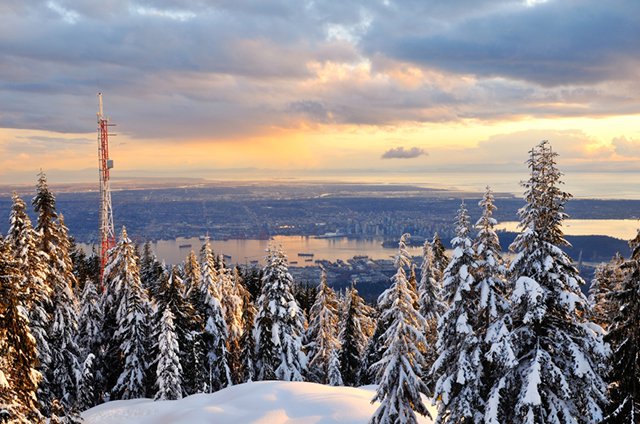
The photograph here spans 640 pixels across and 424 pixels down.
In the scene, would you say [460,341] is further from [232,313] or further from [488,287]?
[232,313]

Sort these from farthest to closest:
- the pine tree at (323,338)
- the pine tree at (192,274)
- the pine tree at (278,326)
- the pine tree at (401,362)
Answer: the pine tree at (192,274) → the pine tree at (323,338) → the pine tree at (278,326) → the pine tree at (401,362)

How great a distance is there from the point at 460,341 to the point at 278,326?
1964 cm

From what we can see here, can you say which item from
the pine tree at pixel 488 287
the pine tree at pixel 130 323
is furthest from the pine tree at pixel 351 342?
the pine tree at pixel 488 287

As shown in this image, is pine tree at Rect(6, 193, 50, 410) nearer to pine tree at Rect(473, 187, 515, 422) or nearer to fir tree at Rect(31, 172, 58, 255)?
fir tree at Rect(31, 172, 58, 255)

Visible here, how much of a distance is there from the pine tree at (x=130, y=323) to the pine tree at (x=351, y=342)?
17085 millimetres

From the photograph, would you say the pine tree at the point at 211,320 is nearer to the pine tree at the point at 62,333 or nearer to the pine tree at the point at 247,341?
the pine tree at the point at 247,341

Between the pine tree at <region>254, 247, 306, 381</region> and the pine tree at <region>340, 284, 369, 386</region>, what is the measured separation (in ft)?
20.8

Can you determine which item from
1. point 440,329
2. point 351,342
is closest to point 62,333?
point 440,329

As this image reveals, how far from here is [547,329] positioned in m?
16.1

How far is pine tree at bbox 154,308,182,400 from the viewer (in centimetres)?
3189

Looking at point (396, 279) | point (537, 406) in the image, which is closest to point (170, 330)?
point (396, 279)

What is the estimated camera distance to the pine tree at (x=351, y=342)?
43.2m

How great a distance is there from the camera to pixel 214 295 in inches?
1563

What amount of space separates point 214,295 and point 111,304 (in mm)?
7729
